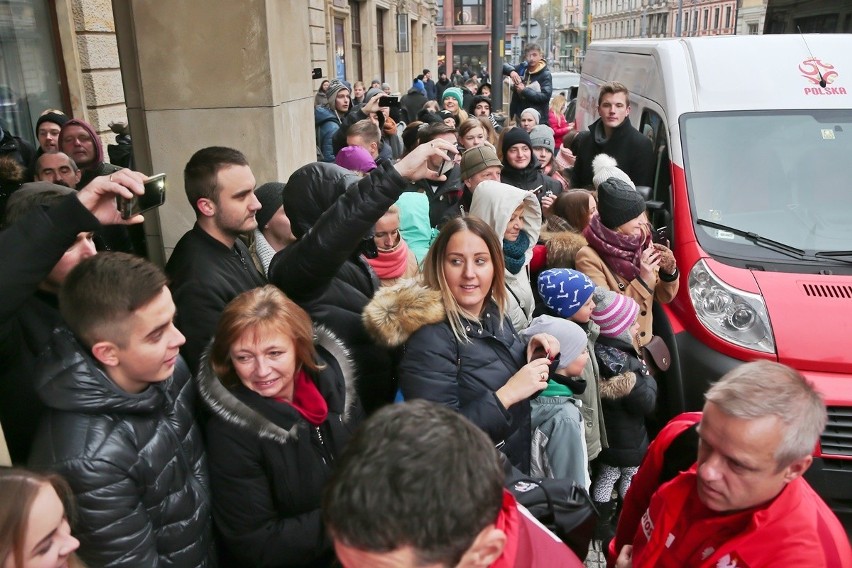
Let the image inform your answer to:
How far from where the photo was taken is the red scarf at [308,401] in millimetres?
2316

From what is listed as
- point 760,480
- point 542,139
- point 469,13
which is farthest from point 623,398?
point 469,13

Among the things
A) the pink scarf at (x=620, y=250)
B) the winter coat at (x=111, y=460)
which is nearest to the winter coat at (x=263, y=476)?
the winter coat at (x=111, y=460)

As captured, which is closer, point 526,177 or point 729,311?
point 729,311

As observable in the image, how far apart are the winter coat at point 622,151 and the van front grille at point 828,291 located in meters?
1.76

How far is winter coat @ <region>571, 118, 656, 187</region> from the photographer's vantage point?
5.41 metres

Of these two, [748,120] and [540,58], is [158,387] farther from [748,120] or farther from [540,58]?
[540,58]

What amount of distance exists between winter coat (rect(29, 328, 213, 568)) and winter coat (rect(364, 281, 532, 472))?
88cm

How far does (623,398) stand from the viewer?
11.5 ft

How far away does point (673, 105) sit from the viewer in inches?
191

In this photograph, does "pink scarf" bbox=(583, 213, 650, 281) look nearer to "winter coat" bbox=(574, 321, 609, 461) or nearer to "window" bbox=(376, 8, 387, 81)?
"winter coat" bbox=(574, 321, 609, 461)

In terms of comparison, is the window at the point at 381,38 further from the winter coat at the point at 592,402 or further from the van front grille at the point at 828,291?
the winter coat at the point at 592,402

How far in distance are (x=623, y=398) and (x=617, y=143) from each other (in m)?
2.91

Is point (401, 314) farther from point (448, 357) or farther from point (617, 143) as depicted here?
point (617, 143)

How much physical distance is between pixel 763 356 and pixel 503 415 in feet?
6.56
